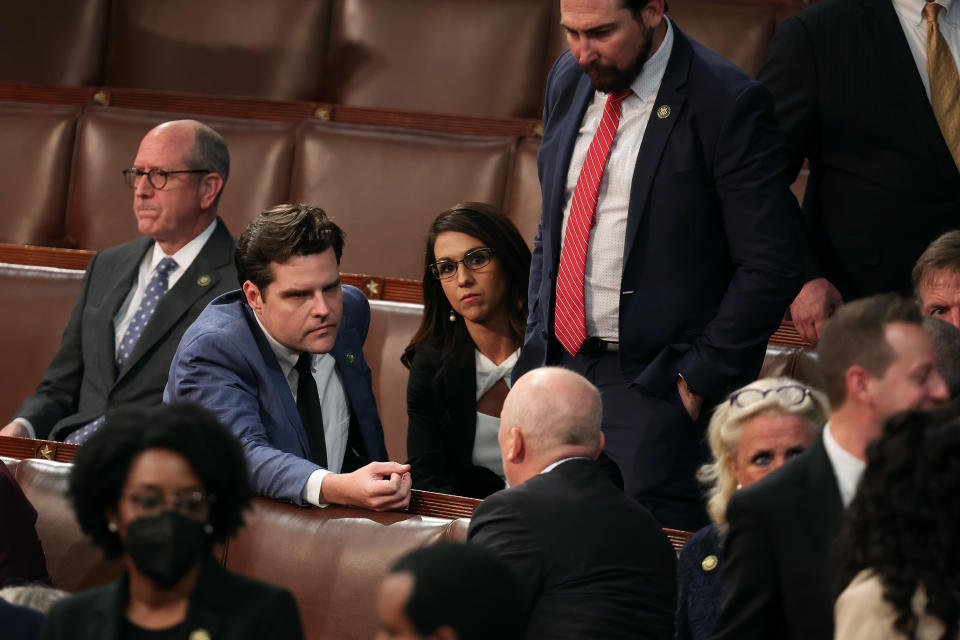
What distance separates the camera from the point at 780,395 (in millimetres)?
1688

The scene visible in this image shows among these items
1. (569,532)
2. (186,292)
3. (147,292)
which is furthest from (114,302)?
(569,532)

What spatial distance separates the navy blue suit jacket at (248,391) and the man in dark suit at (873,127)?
2.87 ft

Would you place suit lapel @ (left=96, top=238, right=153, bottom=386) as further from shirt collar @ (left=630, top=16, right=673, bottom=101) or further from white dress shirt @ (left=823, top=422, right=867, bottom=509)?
white dress shirt @ (left=823, top=422, right=867, bottom=509)

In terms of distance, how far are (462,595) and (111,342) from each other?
1.77 meters

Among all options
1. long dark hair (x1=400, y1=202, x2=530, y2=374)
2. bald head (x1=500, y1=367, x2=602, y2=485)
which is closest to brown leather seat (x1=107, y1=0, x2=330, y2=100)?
long dark hair (x1=400, y1=202, x2=530, y2=374)

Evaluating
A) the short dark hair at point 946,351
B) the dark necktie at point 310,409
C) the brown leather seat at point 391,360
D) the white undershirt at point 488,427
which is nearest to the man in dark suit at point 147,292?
the brown leather seat at point 391,360

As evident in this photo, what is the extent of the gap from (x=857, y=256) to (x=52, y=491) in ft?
4.41

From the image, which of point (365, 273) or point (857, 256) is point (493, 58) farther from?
point (857, 256)

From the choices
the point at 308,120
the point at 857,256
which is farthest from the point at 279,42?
Answer: the point at 857,256

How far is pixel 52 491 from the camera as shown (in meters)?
2.01

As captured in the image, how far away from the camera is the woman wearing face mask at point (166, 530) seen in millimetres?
1157

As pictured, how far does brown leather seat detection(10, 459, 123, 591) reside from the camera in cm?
198

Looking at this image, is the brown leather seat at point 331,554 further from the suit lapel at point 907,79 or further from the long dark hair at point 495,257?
the suit lapel at point 907,79

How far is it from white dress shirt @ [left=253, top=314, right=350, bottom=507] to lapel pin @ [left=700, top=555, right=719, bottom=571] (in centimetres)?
75
